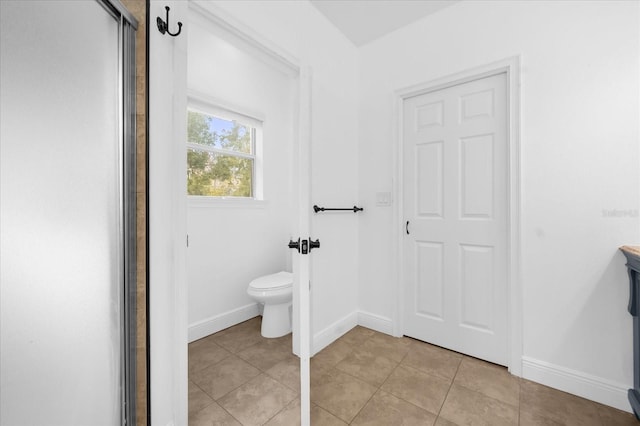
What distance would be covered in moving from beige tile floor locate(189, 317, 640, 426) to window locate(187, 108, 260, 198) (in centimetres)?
130

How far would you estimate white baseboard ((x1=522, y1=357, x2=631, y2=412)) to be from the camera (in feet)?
4.76

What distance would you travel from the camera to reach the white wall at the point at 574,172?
1.46 m

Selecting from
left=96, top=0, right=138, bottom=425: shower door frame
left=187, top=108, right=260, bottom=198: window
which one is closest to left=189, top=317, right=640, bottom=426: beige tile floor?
left=96, top=0, right=138, bottom=425: shower door frame

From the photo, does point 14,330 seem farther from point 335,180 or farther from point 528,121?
point 528,121

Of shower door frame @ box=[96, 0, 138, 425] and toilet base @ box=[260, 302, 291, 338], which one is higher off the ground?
shower door frame @ box=[96, 0, 138, 425]

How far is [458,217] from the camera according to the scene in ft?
6.59

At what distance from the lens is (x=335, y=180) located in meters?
2.21

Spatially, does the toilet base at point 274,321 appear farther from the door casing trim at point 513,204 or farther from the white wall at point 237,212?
the door casing trim at point 513,204

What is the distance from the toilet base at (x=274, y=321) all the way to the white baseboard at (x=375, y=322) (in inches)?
26.8

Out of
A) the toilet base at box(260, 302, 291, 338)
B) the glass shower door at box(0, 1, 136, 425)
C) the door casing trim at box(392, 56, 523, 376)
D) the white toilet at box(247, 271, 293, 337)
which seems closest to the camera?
the glass shower door at box(0, 1, 136, 425)

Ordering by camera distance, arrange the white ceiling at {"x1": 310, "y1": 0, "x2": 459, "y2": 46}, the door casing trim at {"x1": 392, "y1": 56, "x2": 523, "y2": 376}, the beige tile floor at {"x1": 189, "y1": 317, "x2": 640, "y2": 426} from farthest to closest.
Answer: the white ceiling at {"x1": 310, "y1": 0, "x2": 459, "y2": 46}
the door casing trim at {"x1": 392, "y1": 56, "x2": 523, "y2": 376}
the beige tile floor at {"x1": 189, "y1": 317, "x2": 640, "y2": 426}

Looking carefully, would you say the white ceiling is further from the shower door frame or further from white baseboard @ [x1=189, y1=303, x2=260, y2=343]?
white baseboard @ [x1=189, y1=303, x2=260, y2=343]

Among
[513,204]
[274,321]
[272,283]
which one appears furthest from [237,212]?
[513,204]

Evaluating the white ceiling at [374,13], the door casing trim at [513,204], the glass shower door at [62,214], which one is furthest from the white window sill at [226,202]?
the door casing trim at [513,204]
